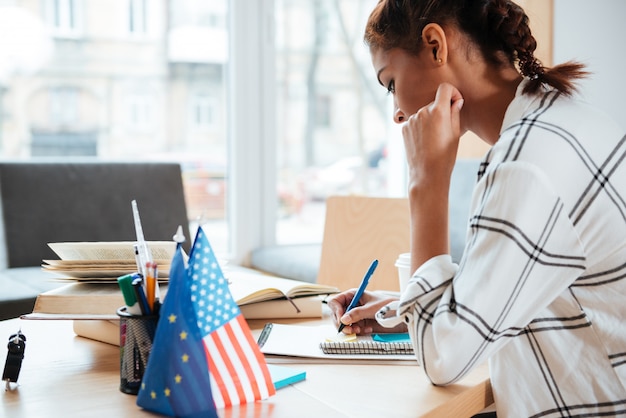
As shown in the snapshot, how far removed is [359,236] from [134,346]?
4.20ft

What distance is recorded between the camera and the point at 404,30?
1052mm

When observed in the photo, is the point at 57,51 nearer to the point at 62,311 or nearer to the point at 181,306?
the point at 62,311

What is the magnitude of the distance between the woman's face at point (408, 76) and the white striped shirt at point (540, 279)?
0.16 meters

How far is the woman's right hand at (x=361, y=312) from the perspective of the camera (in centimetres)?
106

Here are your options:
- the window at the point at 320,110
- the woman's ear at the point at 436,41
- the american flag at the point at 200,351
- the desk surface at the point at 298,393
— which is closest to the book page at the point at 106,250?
the desk surface at the point at 298,393

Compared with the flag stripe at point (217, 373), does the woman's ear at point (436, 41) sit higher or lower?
higher

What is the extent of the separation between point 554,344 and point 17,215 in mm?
2115

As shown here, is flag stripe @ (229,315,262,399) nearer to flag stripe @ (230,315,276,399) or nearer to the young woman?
flag stripe @ (230,315,276,399)

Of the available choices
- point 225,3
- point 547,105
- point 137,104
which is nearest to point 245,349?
point 547,105

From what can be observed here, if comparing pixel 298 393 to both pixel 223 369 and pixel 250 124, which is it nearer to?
pixel 223 369

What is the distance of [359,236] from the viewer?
6.70 ft

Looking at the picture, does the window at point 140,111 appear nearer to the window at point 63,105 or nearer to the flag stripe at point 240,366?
the window at point 63,105

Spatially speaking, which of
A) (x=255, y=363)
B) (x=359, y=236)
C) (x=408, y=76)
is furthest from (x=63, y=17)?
(x=255, y=363)

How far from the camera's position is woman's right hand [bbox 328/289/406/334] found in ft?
3.49
